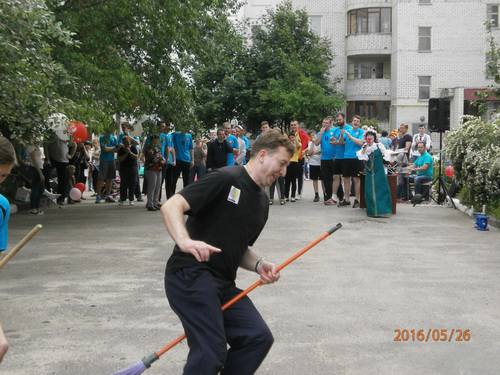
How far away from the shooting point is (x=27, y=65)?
9523 mm

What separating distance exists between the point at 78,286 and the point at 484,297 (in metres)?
4.25

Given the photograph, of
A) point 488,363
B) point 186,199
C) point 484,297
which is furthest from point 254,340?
point 484,297

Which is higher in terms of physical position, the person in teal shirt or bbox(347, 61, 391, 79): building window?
bbox(347, 61, 391, 79): building window

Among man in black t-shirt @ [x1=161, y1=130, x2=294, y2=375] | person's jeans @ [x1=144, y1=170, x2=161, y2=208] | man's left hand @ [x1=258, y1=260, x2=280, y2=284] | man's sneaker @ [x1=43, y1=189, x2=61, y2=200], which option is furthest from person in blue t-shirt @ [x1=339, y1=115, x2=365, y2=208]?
man in black t-shirt @ [x1=161, y1=130, x2=294, y2=375]

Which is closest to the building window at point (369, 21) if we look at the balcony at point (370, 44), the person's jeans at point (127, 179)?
the balcony at point (370, 44)

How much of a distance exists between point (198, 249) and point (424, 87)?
4309 centimetres

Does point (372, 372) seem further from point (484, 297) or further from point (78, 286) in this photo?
point (78, 286)

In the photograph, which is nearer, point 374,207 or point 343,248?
point 343,248

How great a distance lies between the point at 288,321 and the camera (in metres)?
6.36

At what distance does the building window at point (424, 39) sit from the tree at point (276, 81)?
581 cm

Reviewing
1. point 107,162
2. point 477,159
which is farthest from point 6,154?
point 107,162

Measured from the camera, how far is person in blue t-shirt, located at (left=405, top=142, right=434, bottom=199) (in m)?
18.4

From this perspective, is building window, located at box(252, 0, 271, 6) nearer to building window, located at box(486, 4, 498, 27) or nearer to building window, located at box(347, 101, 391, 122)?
building window, located at box(347, 101, 391, 122)

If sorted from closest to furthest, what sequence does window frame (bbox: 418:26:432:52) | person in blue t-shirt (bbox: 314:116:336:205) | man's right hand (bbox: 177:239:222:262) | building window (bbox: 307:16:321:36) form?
man's right hand (bbox: 177:239:222:262) < person in blue t-shirt (bbox: 314:116:336:205) < window frame (bbox: 418:26:432:52) < building window (bbox: 307:16:321:36)
